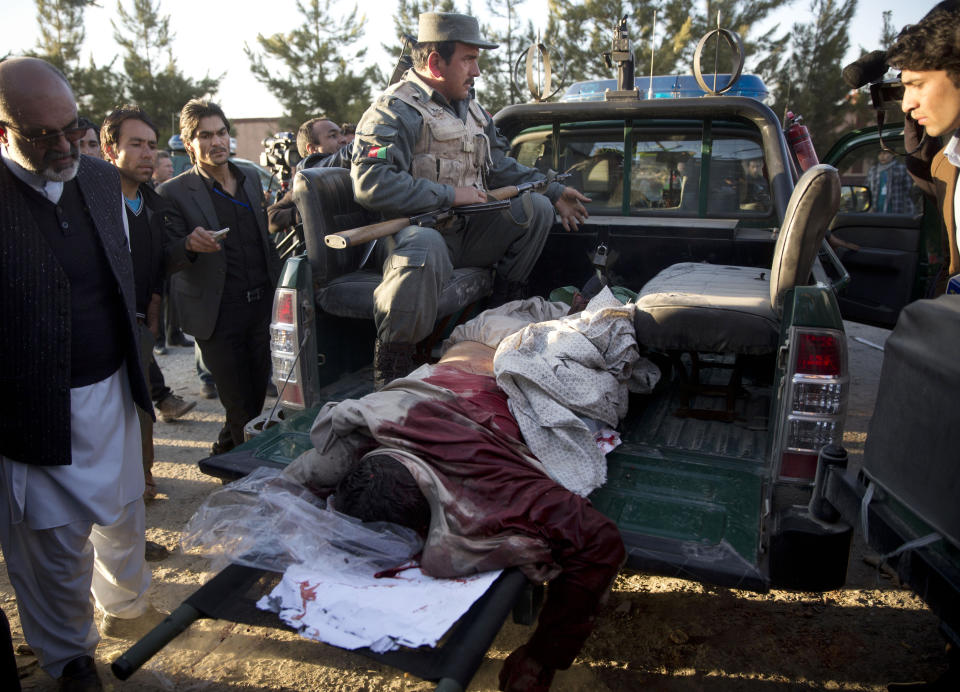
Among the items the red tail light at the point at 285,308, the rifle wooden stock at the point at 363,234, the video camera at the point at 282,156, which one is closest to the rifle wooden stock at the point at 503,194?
the rifle wooden stock at the point at 363,234

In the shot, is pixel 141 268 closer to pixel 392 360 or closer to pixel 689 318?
pixel 392 360

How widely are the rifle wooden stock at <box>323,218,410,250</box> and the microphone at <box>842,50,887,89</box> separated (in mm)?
2367

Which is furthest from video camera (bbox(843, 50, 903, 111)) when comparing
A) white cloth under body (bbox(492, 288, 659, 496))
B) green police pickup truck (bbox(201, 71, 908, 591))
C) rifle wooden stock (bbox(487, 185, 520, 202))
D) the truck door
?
white cloth under body (bbox(492, 288, 659, 496))

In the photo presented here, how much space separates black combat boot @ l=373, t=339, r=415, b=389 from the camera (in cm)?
288

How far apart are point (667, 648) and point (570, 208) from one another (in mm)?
2356

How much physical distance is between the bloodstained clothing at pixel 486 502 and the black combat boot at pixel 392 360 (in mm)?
761

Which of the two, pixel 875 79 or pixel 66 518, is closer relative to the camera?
pixel 66 518

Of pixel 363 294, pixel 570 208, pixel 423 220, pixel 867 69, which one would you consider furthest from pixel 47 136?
pixel 867 69

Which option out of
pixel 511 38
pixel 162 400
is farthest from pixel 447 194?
pixel 511 38

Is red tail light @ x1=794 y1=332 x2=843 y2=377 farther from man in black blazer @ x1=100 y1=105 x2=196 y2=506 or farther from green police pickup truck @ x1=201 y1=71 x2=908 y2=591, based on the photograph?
man in black blazer @ x1=100 y1=105 x2=196 y2=506

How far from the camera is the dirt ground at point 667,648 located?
A: 2.32m

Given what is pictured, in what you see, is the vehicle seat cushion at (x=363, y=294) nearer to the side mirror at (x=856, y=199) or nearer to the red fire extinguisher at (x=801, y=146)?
the red fire extinguisher at (x=801, y=146)

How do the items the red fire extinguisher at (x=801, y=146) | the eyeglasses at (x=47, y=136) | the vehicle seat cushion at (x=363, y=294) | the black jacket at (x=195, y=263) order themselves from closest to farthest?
the eyeglasses at (x=47, y=136) < the vehicle seat cushion at (x=363, y=294) < the black jacket at (x=195, y=263) < the red fire extinguisher at (x=801, y=146)

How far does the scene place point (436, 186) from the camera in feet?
10.5
